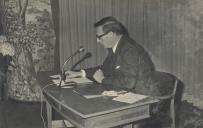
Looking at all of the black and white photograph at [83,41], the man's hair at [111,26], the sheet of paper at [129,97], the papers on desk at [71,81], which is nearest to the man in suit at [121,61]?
→ the man's hair at [111,26]

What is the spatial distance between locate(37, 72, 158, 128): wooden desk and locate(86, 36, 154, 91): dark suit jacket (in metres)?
0.53

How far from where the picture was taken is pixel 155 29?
320 inches

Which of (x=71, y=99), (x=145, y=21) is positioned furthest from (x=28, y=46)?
(x=71, y=99)

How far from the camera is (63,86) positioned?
17.9ft

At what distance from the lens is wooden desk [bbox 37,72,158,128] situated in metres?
4.39

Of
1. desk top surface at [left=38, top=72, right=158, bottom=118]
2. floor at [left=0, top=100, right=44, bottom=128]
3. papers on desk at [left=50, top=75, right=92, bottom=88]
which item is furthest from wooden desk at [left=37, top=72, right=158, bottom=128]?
Answer: floor at [left=0, top=100, right=44, bottom=128]

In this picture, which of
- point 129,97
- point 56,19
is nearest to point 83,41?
→ point 56,19

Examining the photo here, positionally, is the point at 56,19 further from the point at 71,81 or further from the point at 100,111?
the point at 100,111

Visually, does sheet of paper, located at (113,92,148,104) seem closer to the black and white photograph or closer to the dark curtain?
the black and white photograph

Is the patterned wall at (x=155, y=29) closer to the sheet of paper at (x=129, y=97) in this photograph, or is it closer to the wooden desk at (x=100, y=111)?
the wooden desk at (x=100, y=111)

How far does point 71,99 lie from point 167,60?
3598 mm

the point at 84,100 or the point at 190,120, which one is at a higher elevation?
the point at 84,100

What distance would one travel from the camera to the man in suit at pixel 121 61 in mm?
5371

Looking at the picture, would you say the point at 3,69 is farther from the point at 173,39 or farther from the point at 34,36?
the point at 173,39
